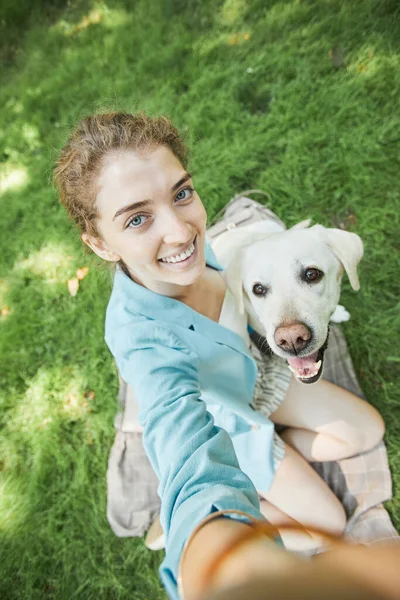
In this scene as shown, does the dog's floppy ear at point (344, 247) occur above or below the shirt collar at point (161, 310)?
below

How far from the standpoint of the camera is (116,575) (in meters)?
2.55

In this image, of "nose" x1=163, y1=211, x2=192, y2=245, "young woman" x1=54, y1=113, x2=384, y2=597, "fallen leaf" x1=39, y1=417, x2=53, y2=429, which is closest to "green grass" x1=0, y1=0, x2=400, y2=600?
"fallen leaf" x1=39, y1=417, x2=53, y2=429

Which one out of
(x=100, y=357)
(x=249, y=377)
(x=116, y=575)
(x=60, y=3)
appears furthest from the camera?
(x=60, y=3)

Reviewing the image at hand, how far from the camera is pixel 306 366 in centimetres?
202

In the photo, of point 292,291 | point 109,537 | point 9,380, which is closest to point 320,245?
point 292,291

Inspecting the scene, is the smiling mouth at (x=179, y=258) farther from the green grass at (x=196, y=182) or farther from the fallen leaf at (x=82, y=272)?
the fallen leaf at (x=82, y=272)

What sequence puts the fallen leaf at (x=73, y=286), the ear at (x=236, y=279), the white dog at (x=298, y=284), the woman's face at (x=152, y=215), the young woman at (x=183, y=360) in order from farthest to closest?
the fallen leaf at (x=73, y=286)
the ear at (x=236, y=279)
the white dog at (x=298, y=284)
the woman's face at (x=152, y=215)
the young woman at (x=183, y=360)

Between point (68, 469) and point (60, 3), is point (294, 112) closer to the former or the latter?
point (68, 469)

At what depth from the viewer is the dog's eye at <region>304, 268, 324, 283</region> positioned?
1920 millimetres

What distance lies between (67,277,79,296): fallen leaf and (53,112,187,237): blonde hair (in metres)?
1.72

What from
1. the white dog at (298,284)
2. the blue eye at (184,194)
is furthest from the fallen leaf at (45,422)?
the blue eye at (184,194)

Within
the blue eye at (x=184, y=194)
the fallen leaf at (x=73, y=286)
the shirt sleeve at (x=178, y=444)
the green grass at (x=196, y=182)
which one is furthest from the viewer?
the fallen leaf at (x=73, y=286)

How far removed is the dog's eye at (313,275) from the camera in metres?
1.92

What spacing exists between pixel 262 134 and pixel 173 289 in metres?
2.17
